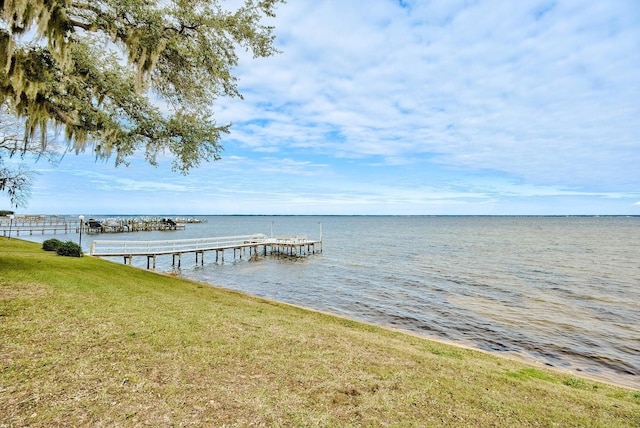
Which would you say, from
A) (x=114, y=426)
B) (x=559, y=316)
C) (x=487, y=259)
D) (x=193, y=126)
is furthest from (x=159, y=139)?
(x=487, y=259)

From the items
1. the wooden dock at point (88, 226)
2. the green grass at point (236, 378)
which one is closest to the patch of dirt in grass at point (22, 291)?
the green grass at point (236, 378)

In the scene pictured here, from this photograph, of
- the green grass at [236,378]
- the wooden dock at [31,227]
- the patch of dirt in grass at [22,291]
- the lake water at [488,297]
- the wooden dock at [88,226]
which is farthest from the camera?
the wooden dock at [88,226]

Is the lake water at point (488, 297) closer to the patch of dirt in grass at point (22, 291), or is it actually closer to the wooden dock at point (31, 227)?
the patch of dirt in grass at point (22, 291)

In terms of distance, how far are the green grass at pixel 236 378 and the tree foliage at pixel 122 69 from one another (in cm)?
501

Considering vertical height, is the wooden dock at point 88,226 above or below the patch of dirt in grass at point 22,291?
below

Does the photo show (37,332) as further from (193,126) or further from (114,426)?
(193,126)

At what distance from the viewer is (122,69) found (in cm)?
1213

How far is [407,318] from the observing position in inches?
645

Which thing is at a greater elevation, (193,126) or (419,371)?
(193,126)

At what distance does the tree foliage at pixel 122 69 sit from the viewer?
881 cm

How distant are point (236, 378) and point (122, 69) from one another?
37.3 ft

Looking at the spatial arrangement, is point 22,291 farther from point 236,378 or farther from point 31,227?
point 31,227

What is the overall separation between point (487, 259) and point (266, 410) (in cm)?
3849

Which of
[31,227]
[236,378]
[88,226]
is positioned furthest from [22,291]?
[31,227]
